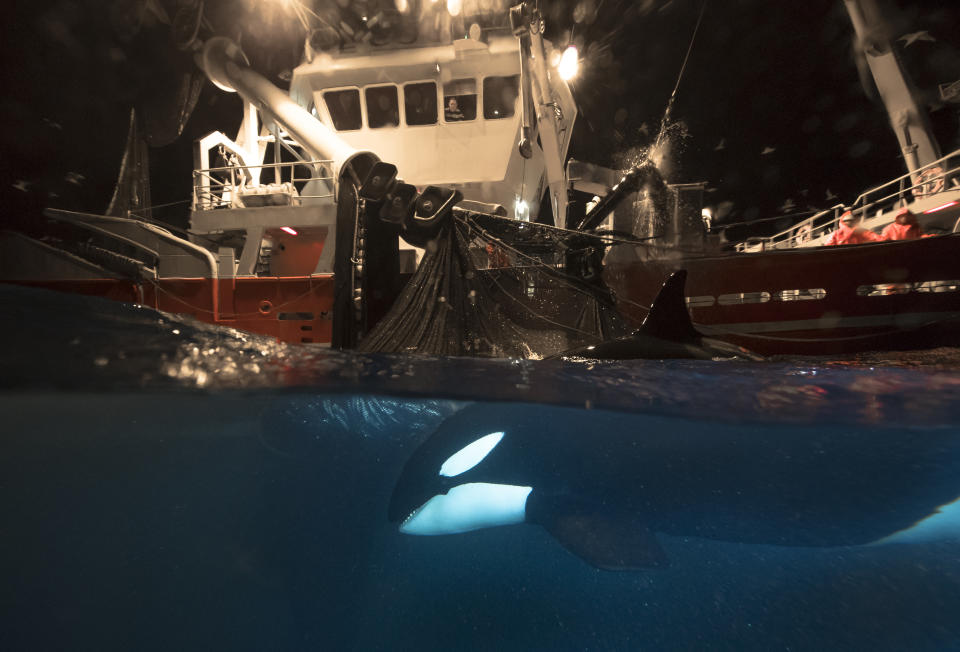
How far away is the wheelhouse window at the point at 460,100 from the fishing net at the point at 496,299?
23.8 ft

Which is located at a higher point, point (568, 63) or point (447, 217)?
point (568, 63)

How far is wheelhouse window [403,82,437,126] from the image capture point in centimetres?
1305

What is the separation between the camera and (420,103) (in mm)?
13219

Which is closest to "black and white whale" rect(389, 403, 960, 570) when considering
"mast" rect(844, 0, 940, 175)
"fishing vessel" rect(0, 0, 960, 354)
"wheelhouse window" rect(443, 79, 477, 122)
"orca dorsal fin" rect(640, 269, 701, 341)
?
"orca dorsal fin" rect(640, 269, 701, 341)

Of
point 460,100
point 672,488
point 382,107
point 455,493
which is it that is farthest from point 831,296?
point 382,107

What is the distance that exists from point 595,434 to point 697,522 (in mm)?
715

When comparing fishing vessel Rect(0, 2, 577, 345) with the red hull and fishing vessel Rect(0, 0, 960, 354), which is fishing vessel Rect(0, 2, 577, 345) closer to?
fishing vessel Rect(0, 0, 960, 354)

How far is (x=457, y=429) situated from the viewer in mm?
2354

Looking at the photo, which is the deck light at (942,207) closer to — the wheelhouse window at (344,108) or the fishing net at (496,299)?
the fishing net at (496,299)

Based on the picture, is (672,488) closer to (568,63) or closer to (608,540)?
(608,540)

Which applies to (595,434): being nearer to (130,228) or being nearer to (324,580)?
(324,580)

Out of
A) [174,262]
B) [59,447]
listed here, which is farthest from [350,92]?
[59,447]

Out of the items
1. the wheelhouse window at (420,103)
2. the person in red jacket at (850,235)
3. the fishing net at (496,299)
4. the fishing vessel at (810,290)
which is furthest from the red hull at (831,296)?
the wheelhouse window at (420,103)

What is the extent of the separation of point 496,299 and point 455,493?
18.7ft
